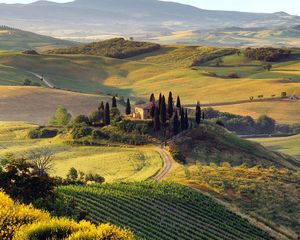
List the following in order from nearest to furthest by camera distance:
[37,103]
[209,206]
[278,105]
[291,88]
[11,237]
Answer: [11,237] < [209,206] < [37,103] < [278,105] < [291,88]

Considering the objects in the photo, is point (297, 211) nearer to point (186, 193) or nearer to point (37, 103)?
point (186, 193)

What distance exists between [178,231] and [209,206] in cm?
1049

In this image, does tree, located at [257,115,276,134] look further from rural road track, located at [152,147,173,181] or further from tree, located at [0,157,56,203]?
tree, located at [0,157,56,203]

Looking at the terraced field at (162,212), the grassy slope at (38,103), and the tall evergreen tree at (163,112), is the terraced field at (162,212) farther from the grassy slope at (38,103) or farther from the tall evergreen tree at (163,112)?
the grassy slope at (38,103)

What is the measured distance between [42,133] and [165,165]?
3329 cm

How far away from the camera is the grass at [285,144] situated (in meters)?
130

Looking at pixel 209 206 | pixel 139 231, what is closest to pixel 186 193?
pixel 209 206

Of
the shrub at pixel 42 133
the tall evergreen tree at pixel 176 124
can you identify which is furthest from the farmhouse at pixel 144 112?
the shrub at pixel 42 133

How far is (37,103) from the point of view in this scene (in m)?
154

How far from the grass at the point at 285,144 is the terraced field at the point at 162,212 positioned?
242 feet

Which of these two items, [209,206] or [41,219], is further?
[209,206]

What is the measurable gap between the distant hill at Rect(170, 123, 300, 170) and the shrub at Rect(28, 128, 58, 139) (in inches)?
974

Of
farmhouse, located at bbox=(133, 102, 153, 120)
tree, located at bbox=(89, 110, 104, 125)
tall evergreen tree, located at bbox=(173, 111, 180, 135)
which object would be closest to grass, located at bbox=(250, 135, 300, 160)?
farmhouse, located at bbox=(133, 102, 153, 120)

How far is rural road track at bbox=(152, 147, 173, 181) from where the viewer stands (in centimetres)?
6756
